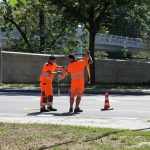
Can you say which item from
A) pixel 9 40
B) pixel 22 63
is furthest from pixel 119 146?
pixel 9 40

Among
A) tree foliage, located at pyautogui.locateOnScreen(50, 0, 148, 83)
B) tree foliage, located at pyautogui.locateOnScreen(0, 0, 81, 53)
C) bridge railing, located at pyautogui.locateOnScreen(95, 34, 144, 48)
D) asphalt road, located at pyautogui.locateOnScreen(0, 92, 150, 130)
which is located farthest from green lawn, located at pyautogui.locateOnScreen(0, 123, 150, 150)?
bridge railing, located at pyautogui.locateOnScreen(95, 34, 144, 48)

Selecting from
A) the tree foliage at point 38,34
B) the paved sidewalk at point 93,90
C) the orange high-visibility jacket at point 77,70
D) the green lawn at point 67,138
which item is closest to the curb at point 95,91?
the paved sidewalk at point 93,90

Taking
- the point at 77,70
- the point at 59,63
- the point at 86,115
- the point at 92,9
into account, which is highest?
the point at 92,9

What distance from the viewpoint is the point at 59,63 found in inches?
1363

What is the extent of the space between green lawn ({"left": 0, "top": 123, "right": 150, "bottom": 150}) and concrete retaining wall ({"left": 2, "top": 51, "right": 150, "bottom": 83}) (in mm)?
21994

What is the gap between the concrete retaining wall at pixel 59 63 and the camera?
33.3m

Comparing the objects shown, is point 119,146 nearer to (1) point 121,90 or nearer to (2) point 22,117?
(2) point 22,117

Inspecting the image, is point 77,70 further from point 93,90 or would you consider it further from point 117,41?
point 117,41

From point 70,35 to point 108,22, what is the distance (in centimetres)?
1507

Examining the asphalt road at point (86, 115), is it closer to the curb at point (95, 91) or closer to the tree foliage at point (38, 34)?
the curb at point (95, 91)

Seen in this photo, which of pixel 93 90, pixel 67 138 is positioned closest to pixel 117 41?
pixel 93 90

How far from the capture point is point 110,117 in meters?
14.9

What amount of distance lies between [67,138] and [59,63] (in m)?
25.0

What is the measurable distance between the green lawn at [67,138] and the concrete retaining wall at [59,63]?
2199 cm
